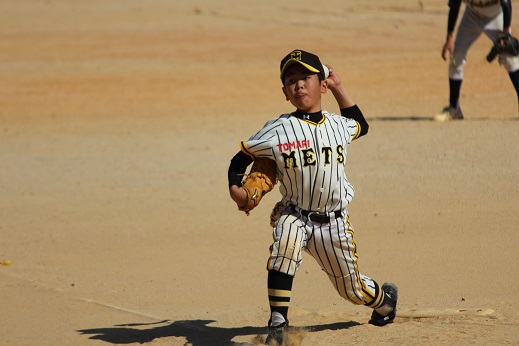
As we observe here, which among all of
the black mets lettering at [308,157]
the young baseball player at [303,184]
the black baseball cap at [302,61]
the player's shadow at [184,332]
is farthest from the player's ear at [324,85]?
the player's shadow at [184,332]

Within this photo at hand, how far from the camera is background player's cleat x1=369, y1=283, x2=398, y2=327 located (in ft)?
16.3

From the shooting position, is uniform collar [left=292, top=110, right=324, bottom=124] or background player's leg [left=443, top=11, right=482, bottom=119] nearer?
uniform collar [left=292, top=110, right=324, bottom=124]

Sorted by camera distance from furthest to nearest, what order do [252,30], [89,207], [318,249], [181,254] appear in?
[252,30], [89,207], [181,254], [318,249]

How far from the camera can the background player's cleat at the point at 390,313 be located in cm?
496

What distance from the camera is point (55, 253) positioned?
7039 millimetres

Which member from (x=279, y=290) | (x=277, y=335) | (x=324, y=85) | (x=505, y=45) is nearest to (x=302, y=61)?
(x=324, y=85)

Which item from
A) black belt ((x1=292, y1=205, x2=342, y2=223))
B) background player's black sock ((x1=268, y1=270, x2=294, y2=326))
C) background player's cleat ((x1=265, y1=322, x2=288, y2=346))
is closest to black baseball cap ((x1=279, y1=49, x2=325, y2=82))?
black belt ((x1=292, y1=205, x2=342, y2=223))

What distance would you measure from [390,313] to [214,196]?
3693 millimetres

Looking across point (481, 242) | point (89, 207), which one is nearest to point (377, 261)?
point (481, 242)

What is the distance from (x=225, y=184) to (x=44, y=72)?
783 centimetres

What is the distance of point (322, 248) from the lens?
4.56m

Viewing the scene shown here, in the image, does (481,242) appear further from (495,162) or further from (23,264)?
(23,264)

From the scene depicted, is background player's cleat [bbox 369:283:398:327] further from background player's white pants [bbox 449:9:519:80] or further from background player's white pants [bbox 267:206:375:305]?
background player's white pants [bbox 449:9:519:80]

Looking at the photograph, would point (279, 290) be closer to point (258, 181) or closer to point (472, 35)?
point (258, 181)
